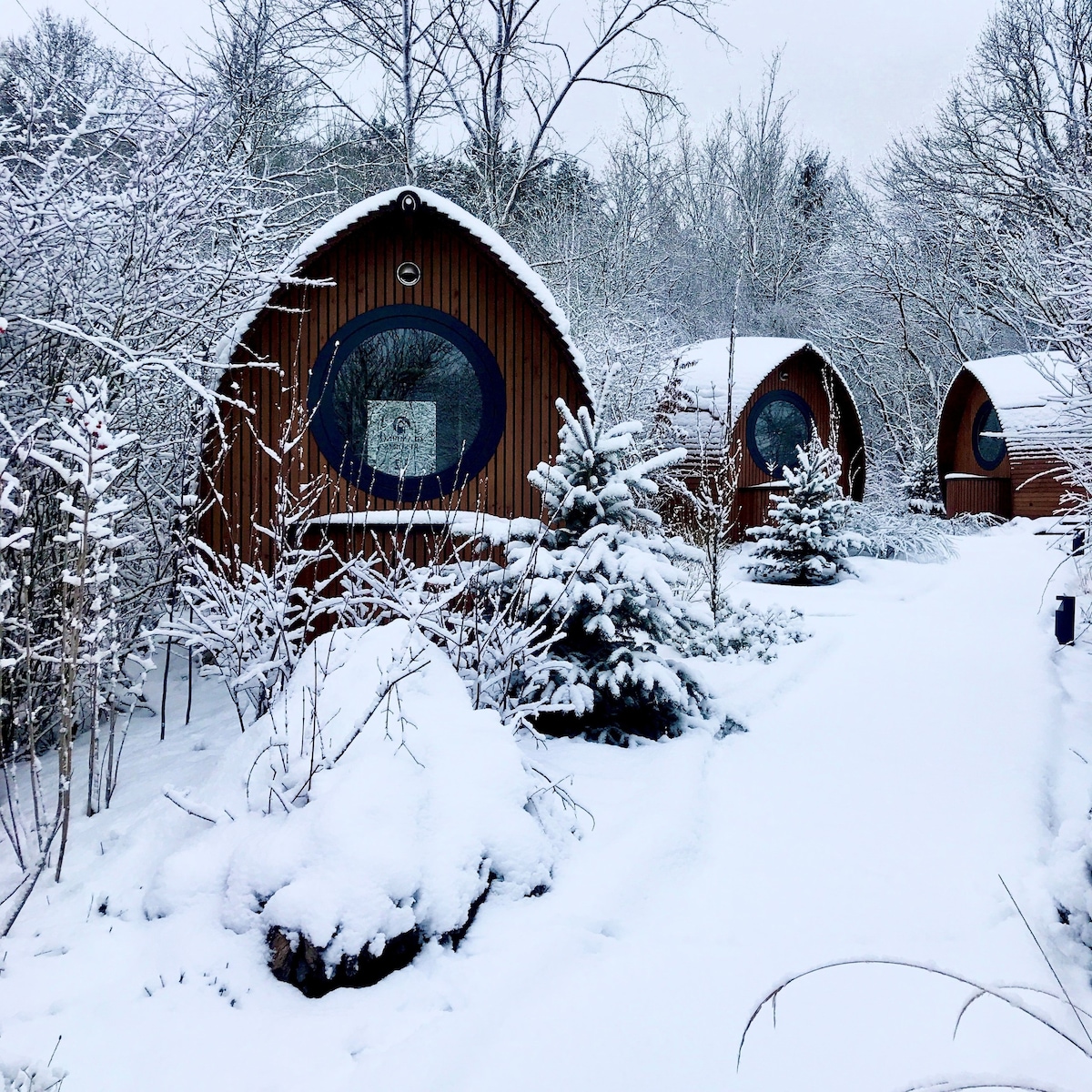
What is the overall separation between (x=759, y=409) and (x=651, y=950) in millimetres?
12331

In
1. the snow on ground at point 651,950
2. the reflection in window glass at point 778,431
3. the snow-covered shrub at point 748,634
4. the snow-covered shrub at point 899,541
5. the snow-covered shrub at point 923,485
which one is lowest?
the snow on ground at point 651,950

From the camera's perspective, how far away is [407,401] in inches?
250

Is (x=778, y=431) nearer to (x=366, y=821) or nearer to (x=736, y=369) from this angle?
(x=736, y=369)

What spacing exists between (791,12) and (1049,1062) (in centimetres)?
3001

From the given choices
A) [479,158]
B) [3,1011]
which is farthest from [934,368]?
[3,1011]

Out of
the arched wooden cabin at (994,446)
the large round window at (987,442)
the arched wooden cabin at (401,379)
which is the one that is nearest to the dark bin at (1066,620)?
the arched wooden cabin at (401,379)

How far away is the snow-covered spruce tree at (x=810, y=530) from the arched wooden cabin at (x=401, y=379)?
4975 millimetres

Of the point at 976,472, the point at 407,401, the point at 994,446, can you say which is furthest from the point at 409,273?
the point at 976,472

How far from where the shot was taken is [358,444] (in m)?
6.29

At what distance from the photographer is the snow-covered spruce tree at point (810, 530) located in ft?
34.2

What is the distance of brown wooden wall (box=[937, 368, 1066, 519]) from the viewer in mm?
16938

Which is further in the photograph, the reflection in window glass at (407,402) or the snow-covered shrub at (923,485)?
the snow-covered shrub at (923,485)

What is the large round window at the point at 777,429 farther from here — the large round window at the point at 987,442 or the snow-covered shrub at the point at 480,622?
the snow-covered shrub at the point at 480,622

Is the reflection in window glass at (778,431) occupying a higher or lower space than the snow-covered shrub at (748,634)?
higher
